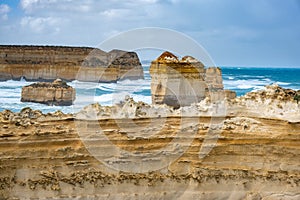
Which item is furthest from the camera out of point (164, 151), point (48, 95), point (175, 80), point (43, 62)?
point (43, 62)

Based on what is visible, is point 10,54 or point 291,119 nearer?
point 291,119

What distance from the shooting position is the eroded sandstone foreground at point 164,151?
7391 millimetres

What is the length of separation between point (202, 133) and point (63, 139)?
2.20 meters

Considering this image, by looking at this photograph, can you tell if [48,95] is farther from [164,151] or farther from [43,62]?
[43,62]

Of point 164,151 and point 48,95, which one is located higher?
point 48,95

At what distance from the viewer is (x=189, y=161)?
773 centimetres

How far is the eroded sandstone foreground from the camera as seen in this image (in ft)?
24.2

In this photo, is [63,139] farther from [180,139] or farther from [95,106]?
[180,139]

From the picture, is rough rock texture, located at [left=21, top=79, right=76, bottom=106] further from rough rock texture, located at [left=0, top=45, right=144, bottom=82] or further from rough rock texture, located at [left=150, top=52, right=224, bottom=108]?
rough rock texture, located at [left=150, top=52, right=224, bottom=108]

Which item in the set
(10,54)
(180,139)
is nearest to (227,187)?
(180,139)

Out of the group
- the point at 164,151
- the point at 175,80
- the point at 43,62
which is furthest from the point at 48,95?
the point at 43,62

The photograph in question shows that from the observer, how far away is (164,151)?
25.2ft

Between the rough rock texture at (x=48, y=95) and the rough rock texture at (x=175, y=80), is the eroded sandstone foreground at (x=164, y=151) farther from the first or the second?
the rough rock texture at (x=48, y=95)

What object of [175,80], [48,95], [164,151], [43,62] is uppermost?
[43,62]
